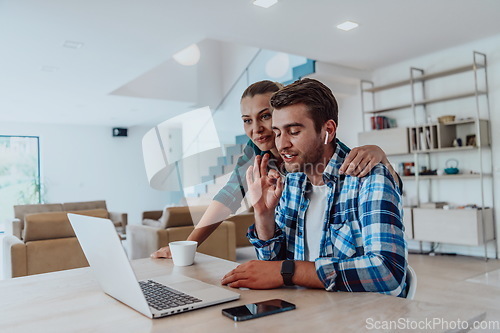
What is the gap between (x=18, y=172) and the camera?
9.34 m

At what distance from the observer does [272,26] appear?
13.8 feet

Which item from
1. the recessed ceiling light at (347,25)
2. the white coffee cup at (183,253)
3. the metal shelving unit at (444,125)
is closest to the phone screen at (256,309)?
the white coffee cup at (183,253)

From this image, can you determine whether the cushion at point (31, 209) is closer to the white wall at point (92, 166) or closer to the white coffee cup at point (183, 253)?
the white wall at point (92, 166)

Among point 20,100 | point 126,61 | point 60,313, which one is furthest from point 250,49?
point 60,313

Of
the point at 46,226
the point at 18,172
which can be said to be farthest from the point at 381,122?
the point at 18,172

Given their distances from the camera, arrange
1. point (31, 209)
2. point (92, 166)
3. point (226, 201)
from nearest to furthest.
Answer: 1. point (226, 201)
2. point (31, 209)
3. point (92, 166)

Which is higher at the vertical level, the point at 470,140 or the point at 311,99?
the point at 470,140

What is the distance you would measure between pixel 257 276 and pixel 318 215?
379mm

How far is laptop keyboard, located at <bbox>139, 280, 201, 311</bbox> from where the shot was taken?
0.81m

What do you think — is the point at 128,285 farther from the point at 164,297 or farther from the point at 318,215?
the point at 318,215

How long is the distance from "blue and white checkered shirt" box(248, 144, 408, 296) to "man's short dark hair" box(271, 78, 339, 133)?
130mm

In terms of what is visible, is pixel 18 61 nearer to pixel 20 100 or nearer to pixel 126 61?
pixel 126 61

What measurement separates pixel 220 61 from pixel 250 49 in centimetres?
110

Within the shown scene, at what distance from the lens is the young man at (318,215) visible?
3.08 ft
